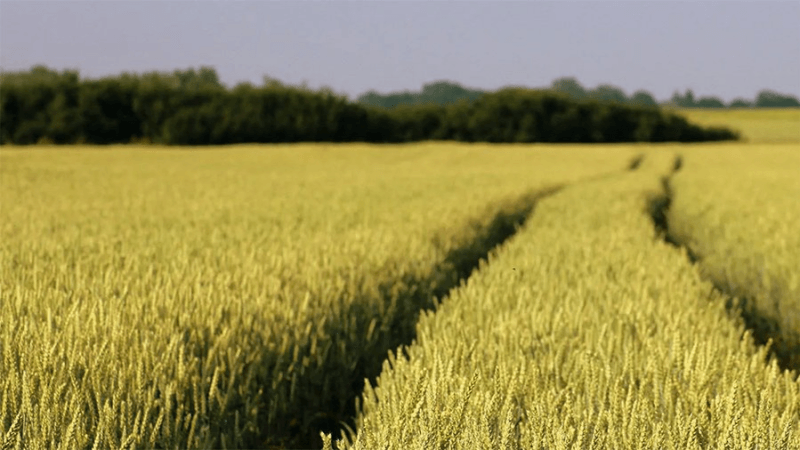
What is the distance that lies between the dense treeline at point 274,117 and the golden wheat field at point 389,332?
3503 centimetres

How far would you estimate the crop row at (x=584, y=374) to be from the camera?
5.73 ft

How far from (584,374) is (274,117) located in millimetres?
42592

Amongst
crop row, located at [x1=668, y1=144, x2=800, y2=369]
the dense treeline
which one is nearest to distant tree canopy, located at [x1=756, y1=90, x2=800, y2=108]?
the dense treeline

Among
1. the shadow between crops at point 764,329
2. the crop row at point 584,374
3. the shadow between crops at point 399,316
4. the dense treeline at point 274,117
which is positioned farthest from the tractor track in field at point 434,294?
the dense treeline at point 274,117

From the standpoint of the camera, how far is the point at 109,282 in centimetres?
330

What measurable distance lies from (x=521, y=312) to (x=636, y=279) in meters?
1.24

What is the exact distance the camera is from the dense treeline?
130ft

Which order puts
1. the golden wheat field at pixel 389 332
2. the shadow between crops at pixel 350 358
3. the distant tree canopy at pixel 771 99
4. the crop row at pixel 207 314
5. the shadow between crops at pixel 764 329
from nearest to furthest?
the golden wheat field at pixel 389 332 → the crop row at pixel 207 314 → the shadow between crops at pixel 350 358 → the shadow between crops at pixel 764 329 → the distant tree canopy at pixel 771 99

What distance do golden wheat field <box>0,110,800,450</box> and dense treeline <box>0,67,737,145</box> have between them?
115ft

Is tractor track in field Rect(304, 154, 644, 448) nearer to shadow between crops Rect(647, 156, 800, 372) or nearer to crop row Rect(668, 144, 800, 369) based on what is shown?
shadow between crops Rect(647, 156, 800, 372)

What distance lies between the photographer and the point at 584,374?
7.58 feet

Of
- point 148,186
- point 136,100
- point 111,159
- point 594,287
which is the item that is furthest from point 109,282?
point 136,100

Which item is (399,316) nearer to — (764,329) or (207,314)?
(207,314)

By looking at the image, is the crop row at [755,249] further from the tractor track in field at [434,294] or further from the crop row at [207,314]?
the crop row at [207,314]
